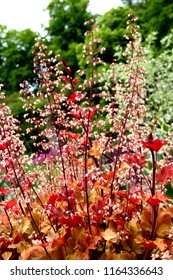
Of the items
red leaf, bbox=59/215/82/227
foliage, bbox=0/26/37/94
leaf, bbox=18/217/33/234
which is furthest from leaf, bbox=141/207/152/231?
foliage, bbox=0/26/37/94

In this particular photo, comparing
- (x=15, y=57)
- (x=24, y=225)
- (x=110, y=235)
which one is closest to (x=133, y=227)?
(x=110, y=235)

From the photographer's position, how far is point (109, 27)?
781 inches

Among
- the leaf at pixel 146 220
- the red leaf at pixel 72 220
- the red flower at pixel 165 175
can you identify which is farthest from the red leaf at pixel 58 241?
the red flower at pixel 165 175

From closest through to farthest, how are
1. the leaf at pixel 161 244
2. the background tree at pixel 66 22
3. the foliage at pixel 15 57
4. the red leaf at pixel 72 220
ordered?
the leaf at pixel 161 244, the red leaf at pixel 72 220, the background tree at pixel 66 22, the foliage at pixel 15 57

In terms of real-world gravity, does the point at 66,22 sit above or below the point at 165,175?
above

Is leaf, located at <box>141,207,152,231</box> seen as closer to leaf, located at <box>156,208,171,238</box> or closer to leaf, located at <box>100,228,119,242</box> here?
leaf, located at <box>156,208,171,238</box>

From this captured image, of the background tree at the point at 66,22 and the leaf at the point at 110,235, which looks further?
the background tree at the point at 66,22

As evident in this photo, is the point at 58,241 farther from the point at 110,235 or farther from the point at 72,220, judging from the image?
the point at 110,235

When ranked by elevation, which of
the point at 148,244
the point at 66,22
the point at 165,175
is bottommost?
the point at 148,244

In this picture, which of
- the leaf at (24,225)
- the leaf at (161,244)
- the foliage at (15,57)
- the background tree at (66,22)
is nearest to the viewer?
the leaf at (161,244)

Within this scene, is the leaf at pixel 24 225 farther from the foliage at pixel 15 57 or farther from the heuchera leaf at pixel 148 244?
the foliage at pixel 15 57

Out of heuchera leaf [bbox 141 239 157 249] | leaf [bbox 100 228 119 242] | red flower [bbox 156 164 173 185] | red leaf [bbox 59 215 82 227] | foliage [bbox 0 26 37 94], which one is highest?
foliage [bbox 0 26 37 94]

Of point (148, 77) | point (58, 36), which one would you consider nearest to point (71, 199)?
point (148, 77)
